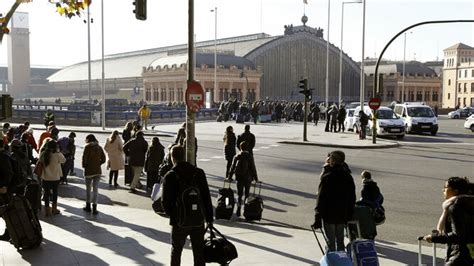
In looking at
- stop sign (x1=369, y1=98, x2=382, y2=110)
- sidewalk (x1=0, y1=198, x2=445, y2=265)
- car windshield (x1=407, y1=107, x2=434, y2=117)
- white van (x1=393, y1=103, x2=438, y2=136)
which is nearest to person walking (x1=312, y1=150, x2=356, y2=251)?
sidewalk (x1=0, y1=198, x2=445, y2=265)

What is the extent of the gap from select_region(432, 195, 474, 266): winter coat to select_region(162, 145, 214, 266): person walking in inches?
98.7

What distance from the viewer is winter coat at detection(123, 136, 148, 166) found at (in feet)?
44.3

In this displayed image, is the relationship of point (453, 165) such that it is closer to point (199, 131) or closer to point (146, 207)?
point (146, 207)

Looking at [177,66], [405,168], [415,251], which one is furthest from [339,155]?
[177,66]

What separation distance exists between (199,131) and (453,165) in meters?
18.4

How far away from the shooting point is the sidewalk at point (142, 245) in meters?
7.54

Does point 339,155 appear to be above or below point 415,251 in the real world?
above

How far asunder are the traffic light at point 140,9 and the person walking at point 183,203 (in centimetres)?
518

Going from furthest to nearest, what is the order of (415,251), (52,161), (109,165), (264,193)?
(109,165) → (264,193) → (52,161) → (415,251)

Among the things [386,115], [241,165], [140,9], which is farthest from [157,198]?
[386,115]

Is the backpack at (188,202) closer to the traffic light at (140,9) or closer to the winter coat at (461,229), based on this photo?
the winter coat at (461,229)

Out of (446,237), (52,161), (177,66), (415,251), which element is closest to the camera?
(446,237)

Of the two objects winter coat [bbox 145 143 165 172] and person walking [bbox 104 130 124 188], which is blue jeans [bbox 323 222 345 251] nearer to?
winter coat [bbox 145 143 165 172]

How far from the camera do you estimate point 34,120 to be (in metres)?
46.1
